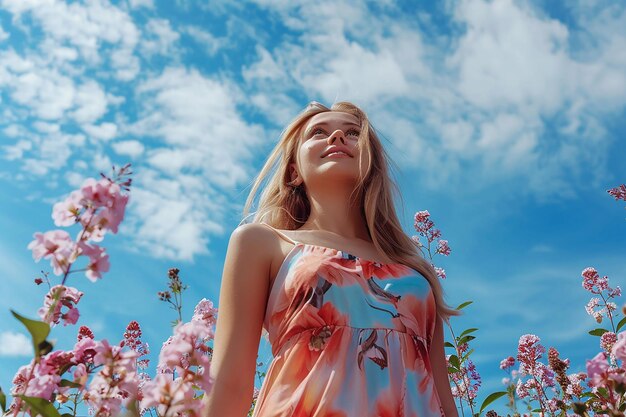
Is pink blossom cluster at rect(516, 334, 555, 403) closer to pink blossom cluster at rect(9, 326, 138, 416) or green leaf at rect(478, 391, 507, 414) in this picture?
green leaf at rect(478, 391, 507, 414)

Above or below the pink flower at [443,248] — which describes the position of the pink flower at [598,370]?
below

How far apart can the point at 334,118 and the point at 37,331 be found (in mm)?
2423

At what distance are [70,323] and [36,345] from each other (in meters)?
0.40

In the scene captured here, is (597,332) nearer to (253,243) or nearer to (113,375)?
(253,243)

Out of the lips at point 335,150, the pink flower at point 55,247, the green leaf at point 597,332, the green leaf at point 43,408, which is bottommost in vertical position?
the green leaf at point 43,408

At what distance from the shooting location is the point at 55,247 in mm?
1386

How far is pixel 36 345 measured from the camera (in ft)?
4.07

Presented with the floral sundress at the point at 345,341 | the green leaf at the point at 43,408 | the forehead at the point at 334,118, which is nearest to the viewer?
the green leaf at the point at 43,408

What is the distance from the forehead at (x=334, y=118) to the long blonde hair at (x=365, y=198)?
0.07 meters

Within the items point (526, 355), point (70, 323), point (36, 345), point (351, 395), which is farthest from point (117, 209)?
point (526, 355)

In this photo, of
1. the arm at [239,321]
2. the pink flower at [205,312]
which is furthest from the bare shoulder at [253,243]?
the pink flower at [205,312]

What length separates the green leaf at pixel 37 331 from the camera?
1224 millimetres

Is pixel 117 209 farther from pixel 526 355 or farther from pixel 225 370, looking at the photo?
pixel 526 355

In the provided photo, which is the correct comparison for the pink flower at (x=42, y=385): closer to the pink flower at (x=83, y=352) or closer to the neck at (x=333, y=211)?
the pink flower at (x=83, y=352)
